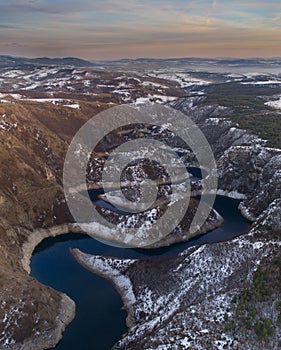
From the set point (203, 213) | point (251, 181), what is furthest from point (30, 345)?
point (251, 181)

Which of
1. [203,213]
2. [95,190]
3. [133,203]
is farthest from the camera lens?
[95,190]

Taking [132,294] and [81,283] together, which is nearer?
[132,294]

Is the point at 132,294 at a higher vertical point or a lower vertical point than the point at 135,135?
lower

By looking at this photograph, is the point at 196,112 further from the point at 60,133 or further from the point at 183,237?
the point at 183,237

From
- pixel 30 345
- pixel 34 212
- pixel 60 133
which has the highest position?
pixel 60 133

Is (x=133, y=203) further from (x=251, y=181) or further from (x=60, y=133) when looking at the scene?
(x=60, y=133)

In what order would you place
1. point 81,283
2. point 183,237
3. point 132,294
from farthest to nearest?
point 183,237
point 81,283
point 132,294
